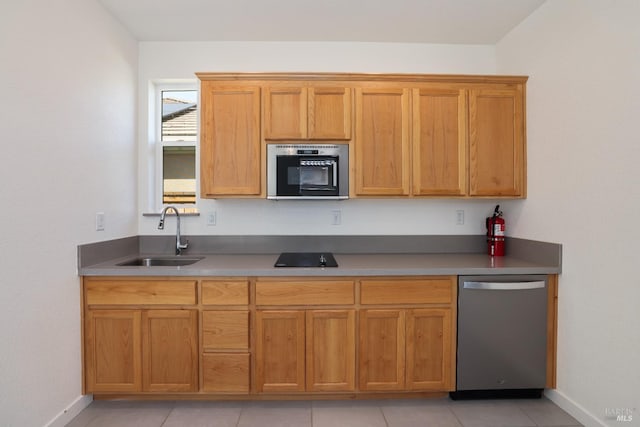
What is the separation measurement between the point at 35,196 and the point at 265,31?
197 centimetres

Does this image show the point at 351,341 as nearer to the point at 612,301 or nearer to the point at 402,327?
the point at 402,327

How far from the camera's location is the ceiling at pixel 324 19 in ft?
7.88

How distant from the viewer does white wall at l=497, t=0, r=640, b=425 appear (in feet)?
5.91

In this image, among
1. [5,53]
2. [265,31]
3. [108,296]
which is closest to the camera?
[5,53]

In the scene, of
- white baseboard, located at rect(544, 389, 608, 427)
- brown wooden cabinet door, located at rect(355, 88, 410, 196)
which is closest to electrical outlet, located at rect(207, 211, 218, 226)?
brown wooden cabinet door, located at rect(355, 88, 410, 196)

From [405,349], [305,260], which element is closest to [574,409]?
[405,349]

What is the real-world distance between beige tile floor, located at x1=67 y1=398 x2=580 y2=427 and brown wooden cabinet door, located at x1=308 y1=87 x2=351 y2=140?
1.88 meters

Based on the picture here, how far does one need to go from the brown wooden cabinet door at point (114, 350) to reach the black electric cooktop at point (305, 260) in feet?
3.32

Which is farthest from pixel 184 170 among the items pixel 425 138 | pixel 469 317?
pixel 469 317

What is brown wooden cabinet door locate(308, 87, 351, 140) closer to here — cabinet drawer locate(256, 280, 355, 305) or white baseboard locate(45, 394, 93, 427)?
cabinet drawer locate(256, 280, 355, 305)

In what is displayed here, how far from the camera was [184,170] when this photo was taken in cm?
305

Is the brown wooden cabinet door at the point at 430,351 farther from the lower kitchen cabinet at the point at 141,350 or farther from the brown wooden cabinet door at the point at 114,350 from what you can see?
the brown wooden cabinet door at the point at 114,350

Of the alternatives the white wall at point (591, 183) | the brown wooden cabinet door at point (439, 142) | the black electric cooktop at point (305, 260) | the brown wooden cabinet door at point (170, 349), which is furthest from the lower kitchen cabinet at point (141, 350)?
the white wall at point (591, 183)

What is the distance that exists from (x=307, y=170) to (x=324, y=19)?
3.75 ft
